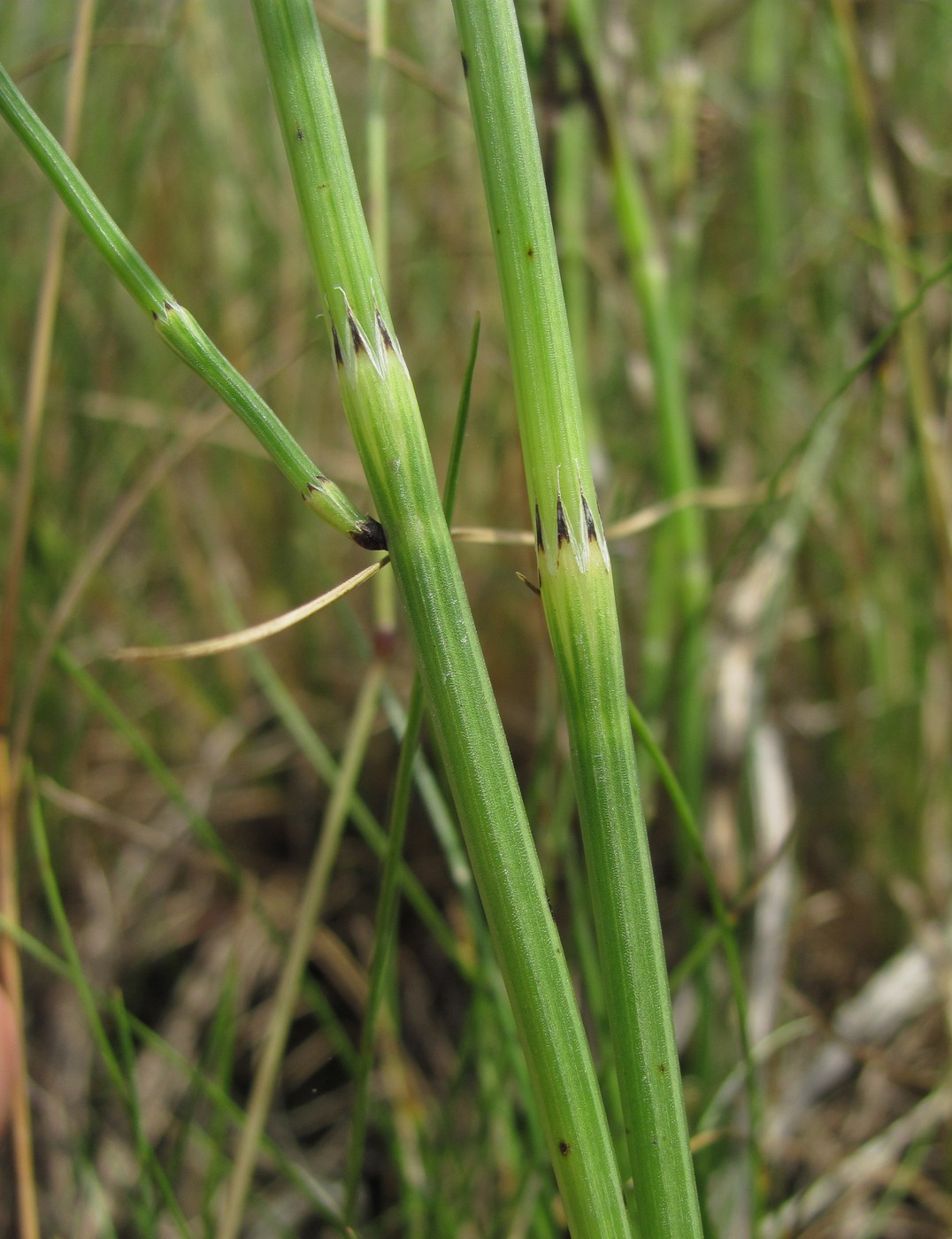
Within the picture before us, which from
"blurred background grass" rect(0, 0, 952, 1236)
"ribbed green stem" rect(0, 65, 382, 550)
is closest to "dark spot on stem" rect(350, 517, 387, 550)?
"ribbed green stem" rect(0, 65, 382, 550)

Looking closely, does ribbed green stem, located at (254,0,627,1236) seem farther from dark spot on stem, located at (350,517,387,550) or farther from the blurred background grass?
the blurred background grass

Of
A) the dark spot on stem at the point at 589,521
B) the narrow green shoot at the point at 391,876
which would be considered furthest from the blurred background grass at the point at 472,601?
the dark spot on stem at the point at 589,521

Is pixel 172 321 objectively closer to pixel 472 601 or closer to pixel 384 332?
pixel 384 332

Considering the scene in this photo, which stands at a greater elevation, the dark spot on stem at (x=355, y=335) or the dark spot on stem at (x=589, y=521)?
the dark spot on stem at (x=355, y=335)

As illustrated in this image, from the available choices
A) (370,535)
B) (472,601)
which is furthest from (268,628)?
(472,601)

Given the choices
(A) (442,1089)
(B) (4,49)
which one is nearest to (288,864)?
(A) (442,1089)

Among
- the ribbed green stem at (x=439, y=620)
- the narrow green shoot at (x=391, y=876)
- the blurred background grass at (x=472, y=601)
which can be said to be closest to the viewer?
the ribbed green stem at (x=439, y=620)

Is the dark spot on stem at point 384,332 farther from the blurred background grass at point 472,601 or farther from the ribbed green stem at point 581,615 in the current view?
the blurred background grass at point 472,601

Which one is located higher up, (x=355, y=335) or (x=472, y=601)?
(x=355, y=335)
